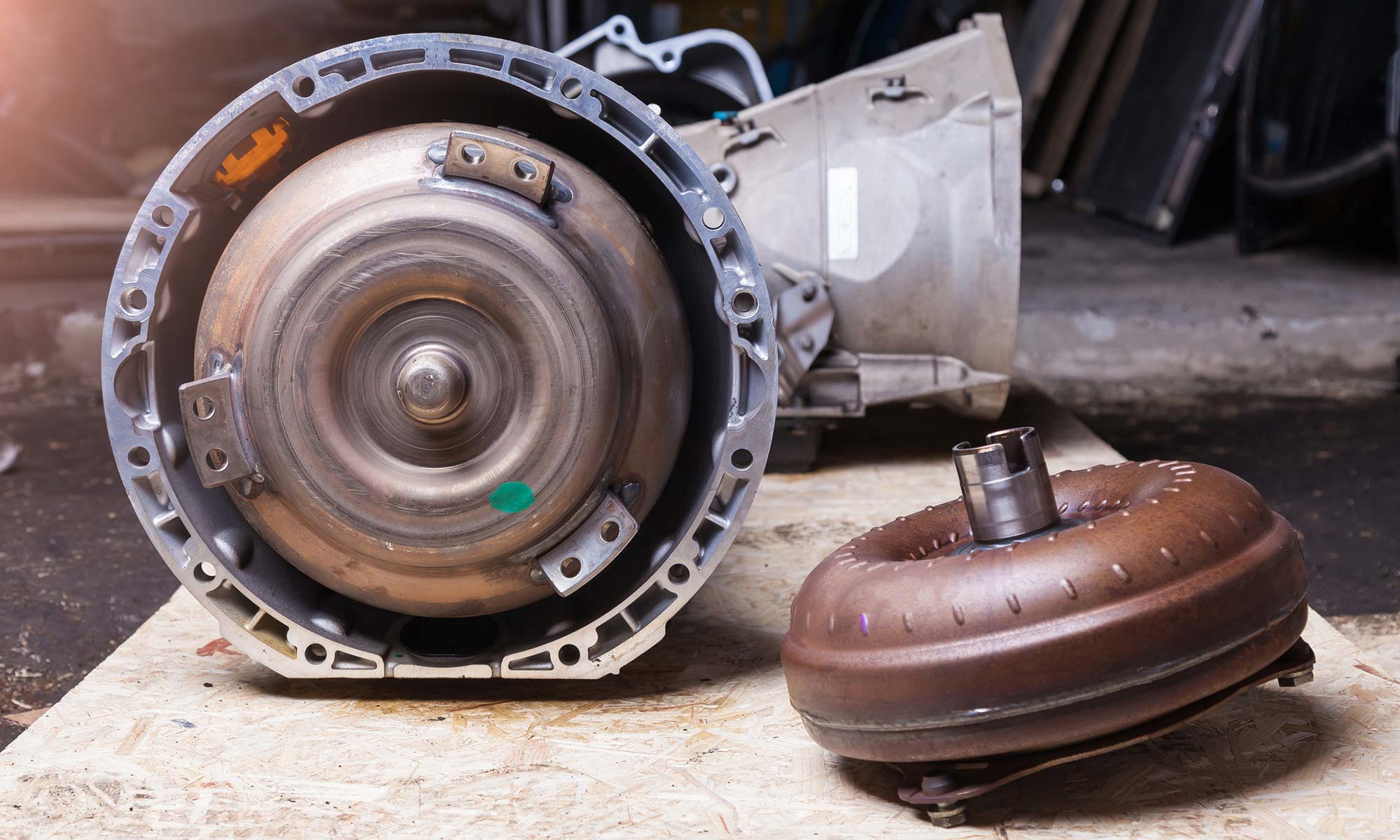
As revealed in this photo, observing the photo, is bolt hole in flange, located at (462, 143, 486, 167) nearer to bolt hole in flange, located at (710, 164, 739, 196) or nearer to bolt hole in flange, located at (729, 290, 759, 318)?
bolt hole in flange, located at (729, 290, 759, 318)

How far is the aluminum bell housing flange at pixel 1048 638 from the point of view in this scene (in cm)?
124

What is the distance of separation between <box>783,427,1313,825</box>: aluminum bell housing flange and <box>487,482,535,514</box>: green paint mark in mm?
418

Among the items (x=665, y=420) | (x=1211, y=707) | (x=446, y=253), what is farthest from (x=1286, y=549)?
(x=446, y=253)

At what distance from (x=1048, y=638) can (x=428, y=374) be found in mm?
831

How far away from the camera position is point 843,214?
270 cm

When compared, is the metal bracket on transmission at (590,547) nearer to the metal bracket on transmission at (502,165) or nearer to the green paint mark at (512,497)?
the green paint mark at (512,497)

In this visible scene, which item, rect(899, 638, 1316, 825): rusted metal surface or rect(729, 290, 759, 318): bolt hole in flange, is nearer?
rect(899, 638, 1316, 825): rusted metal surface

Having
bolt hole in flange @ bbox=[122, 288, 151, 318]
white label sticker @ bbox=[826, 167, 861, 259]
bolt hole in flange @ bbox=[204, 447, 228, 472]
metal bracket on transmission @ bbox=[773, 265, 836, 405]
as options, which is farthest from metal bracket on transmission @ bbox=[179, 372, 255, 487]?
white label sticker @ bbox=[826, 167, 861, 259]

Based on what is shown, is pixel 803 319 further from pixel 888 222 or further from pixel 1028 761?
pixel 1028 761

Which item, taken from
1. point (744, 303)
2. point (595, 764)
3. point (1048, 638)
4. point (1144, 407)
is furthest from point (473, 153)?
point (1144, 407)

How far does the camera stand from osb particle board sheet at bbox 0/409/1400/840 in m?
1.39

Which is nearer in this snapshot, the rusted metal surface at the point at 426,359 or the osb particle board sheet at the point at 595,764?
the osb particle board sheet at the point at 595,764

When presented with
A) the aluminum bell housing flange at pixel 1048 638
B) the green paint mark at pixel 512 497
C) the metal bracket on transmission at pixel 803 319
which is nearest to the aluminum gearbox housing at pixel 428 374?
the green paint mark at pixel 512 497

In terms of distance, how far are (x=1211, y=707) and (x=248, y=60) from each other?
19.4 feet
